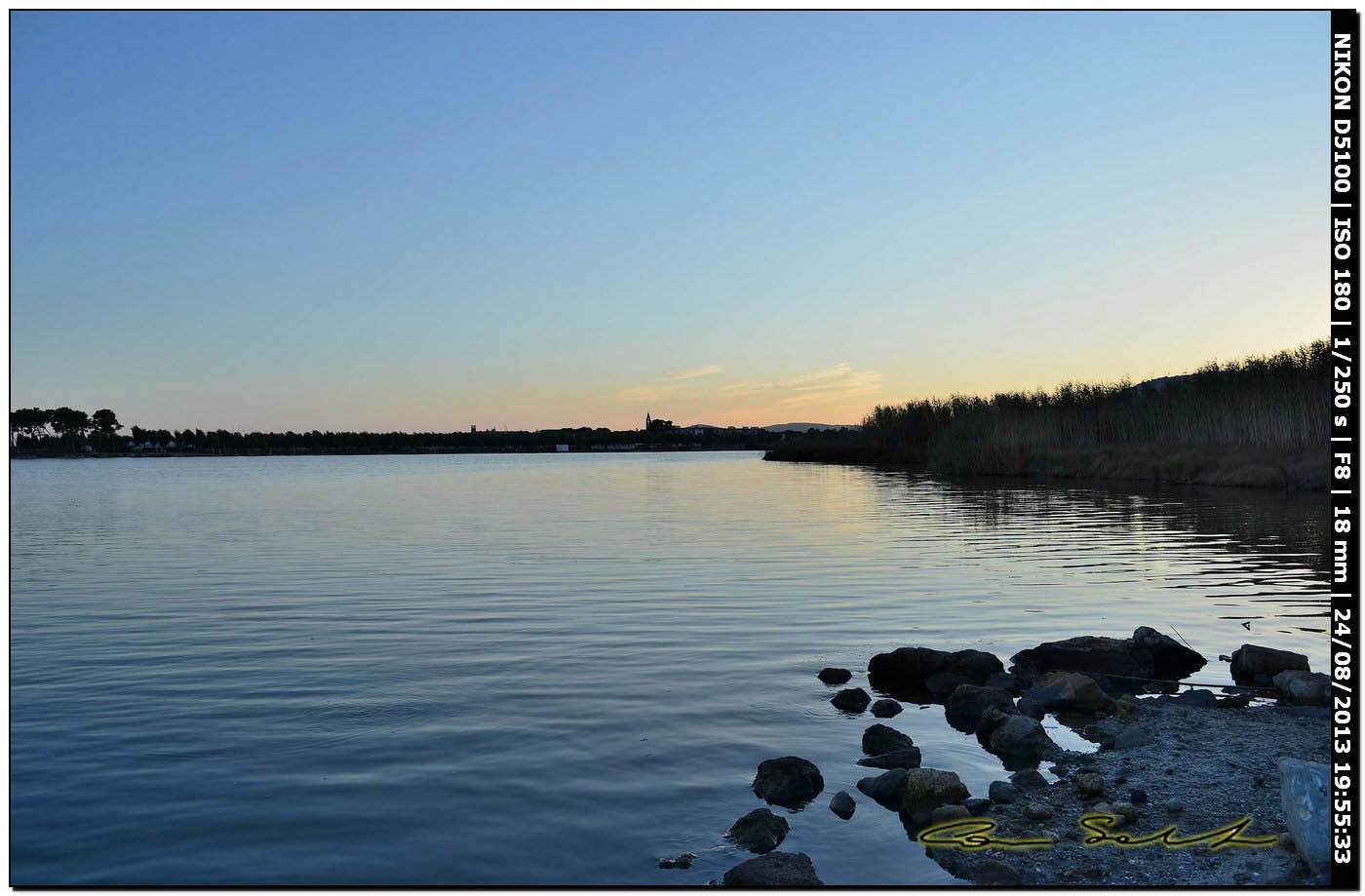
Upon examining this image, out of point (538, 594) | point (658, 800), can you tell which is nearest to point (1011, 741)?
point (658, 800)

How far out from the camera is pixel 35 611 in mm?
15938

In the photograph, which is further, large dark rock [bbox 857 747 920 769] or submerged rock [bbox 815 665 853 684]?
submerged rock [bbox 815 665 853 684]

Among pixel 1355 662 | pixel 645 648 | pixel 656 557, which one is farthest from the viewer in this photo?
pixel 656 557

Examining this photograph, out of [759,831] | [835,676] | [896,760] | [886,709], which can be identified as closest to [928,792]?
[896,760]

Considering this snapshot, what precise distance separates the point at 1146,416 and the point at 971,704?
156 feet

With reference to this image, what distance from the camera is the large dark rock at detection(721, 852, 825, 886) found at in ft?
19.3

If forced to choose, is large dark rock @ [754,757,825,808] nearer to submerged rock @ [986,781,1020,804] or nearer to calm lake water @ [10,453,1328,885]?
calm lake water @ [10,453,1328,885]

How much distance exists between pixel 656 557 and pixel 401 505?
22137 millimetres

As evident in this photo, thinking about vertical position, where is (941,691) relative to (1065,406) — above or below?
below

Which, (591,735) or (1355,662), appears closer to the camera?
(1355,662)

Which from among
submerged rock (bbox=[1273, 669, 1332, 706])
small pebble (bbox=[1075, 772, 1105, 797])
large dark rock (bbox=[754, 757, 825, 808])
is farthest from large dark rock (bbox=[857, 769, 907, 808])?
submerged rock (bbox=[1273, 669, 1332, 706])

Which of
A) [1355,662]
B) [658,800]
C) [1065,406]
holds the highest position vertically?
[1065,406]

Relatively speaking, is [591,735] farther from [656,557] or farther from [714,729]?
[656,557]

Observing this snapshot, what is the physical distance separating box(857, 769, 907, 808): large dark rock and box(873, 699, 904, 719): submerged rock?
2155mm
